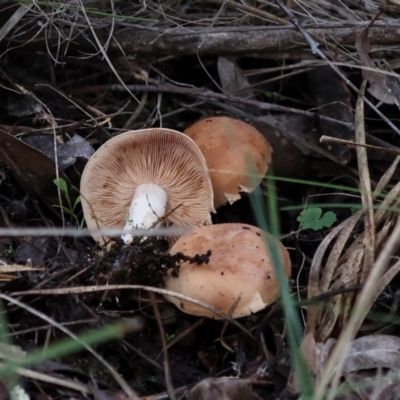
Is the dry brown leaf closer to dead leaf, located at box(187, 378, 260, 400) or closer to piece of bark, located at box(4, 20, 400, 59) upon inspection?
dead leaf, located at box(187, 378, 260, 400)

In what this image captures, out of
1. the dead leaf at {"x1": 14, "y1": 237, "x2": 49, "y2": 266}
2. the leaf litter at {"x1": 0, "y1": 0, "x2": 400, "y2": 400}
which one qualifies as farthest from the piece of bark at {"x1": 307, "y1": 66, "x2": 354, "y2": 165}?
the dead leaf at {"x1": 14, "y1": 237, "x2": 49, "y2": 266}

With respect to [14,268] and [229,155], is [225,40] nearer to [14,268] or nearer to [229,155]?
[229,155]

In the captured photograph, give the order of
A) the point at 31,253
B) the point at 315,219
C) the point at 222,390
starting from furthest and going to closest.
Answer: the point at 315,219
the point at 31,253
the point at 222,390

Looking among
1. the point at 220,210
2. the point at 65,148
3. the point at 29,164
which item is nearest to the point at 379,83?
the point at 220,210

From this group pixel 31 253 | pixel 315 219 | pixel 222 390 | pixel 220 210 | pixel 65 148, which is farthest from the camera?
pixel 220 210

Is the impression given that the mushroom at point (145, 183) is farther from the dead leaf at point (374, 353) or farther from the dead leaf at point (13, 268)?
the dead leaf at point (374, 353)

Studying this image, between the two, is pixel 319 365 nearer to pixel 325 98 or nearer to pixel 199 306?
pixel 199 306
